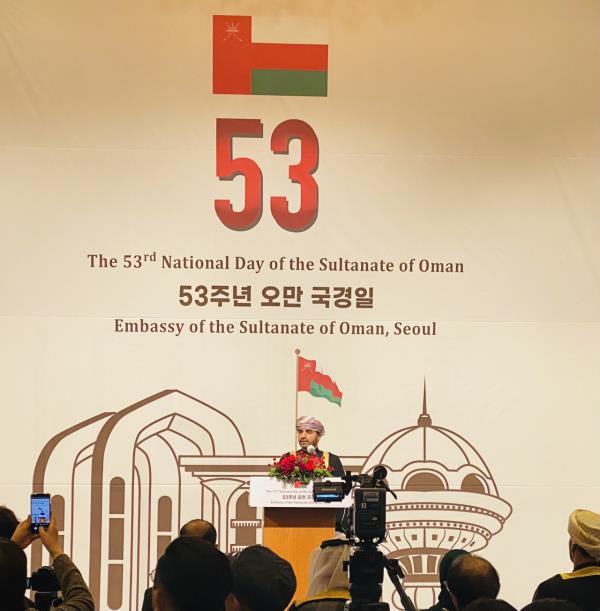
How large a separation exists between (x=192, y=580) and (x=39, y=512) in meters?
0.95

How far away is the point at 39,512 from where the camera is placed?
8.66 ft

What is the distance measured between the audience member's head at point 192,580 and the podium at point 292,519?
2.66m

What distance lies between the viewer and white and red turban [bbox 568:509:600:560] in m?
3.10

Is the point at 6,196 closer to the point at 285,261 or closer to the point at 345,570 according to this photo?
the point at 285,261

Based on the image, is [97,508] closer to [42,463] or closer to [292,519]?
[42,463]

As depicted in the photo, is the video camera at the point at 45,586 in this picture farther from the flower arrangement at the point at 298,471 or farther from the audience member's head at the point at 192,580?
the flower arrangement at the point at 298,471

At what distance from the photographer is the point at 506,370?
5.92 m

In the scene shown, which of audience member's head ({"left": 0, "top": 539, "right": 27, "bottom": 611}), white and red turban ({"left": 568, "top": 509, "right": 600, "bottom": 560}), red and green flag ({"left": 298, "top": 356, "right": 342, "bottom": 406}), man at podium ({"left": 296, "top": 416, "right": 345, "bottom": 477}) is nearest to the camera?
audience member's head ({"left": 0, "top": 539, "right": 27, "bottom": 611})

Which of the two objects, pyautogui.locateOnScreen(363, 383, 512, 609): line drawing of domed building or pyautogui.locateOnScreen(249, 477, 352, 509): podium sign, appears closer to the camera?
pyautogui.locateOnScreen(249, 477, 352, 509): podium sign

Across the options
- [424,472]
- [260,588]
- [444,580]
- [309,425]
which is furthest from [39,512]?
[424,472]

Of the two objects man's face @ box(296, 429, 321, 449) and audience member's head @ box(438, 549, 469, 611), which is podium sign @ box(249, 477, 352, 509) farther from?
audience member's head @ box(438, 549, 469, 611)

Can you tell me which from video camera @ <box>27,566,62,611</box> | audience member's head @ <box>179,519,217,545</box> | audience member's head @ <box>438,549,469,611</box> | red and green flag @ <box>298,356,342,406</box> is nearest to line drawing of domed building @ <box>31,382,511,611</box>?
red and green flag @ <box>298,356,342,406</box>

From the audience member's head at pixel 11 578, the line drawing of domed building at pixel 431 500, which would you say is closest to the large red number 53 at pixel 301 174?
the line drawing of domed building at pixel 431 500

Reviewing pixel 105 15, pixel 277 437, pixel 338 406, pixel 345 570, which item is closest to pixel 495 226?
pixel 338 406
